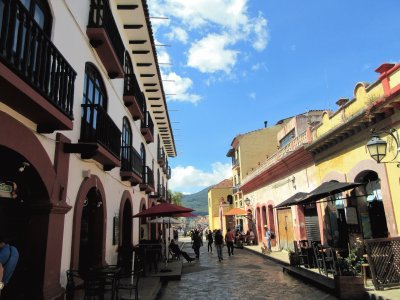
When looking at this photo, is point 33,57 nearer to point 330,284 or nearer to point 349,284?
point 349,284

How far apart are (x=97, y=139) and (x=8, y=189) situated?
2449 mm

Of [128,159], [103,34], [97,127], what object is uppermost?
[103,34]

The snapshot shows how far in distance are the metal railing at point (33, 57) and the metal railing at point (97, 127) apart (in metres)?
1.52

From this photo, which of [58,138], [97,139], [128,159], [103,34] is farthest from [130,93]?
[58,138]

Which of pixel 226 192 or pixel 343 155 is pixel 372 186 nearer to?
pixel 343 155

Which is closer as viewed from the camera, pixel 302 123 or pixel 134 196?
pixel 134 196

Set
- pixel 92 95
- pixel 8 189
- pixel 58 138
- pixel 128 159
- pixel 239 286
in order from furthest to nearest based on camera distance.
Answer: pixel 128 159
pixel 239 286
pixel 92 95
pixel 58 138
pixel 8 189

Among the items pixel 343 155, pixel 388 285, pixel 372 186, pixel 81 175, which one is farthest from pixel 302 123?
pixel 81 175

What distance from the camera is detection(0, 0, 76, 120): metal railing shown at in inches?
165

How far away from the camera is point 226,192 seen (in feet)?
168

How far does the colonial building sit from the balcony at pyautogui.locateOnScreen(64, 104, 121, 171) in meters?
0.03

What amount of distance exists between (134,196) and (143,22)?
23.3 ft

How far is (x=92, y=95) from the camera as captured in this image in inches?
355

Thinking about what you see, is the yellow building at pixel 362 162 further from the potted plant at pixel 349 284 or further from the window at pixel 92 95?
the window at pixel 92 95
